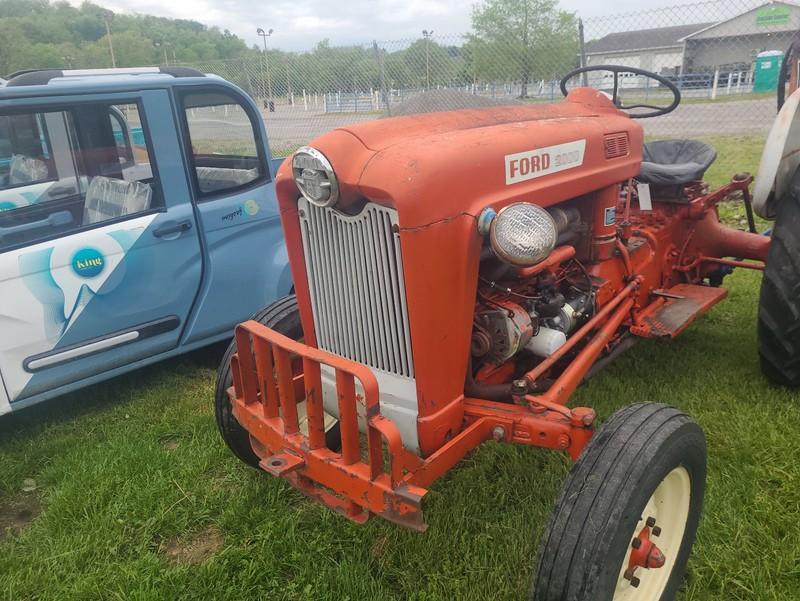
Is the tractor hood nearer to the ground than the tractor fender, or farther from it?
farther from it

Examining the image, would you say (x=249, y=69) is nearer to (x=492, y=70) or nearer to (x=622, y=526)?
(x=492, y=70)

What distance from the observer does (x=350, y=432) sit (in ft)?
5.95

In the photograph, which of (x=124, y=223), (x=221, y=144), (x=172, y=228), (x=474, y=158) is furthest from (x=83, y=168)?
(x=474, y=158)

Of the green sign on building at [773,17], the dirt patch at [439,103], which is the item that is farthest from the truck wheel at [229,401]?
the green sign on building at [773,17]

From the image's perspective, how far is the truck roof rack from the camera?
3014mm

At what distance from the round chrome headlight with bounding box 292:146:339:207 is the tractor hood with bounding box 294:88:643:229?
0.03 meters

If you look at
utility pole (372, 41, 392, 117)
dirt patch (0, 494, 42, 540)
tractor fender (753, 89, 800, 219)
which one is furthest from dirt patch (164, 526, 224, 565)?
utility pole (372, 41, 392, 117)

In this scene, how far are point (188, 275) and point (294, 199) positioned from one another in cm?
162

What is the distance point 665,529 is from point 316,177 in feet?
5.19

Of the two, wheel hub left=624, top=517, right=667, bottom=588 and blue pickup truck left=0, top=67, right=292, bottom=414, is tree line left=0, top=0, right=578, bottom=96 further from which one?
wheel hub left=624, top=517, right=667, bottom=588

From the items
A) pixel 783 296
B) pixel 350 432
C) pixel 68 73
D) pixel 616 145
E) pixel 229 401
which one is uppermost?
pixel 68 73

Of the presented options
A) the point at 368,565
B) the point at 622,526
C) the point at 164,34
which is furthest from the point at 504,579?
A: the point at 164,34

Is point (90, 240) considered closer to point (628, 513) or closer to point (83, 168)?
point (83, 168)

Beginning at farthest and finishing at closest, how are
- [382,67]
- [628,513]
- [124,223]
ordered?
[382,67], [124,223], [628,513]
